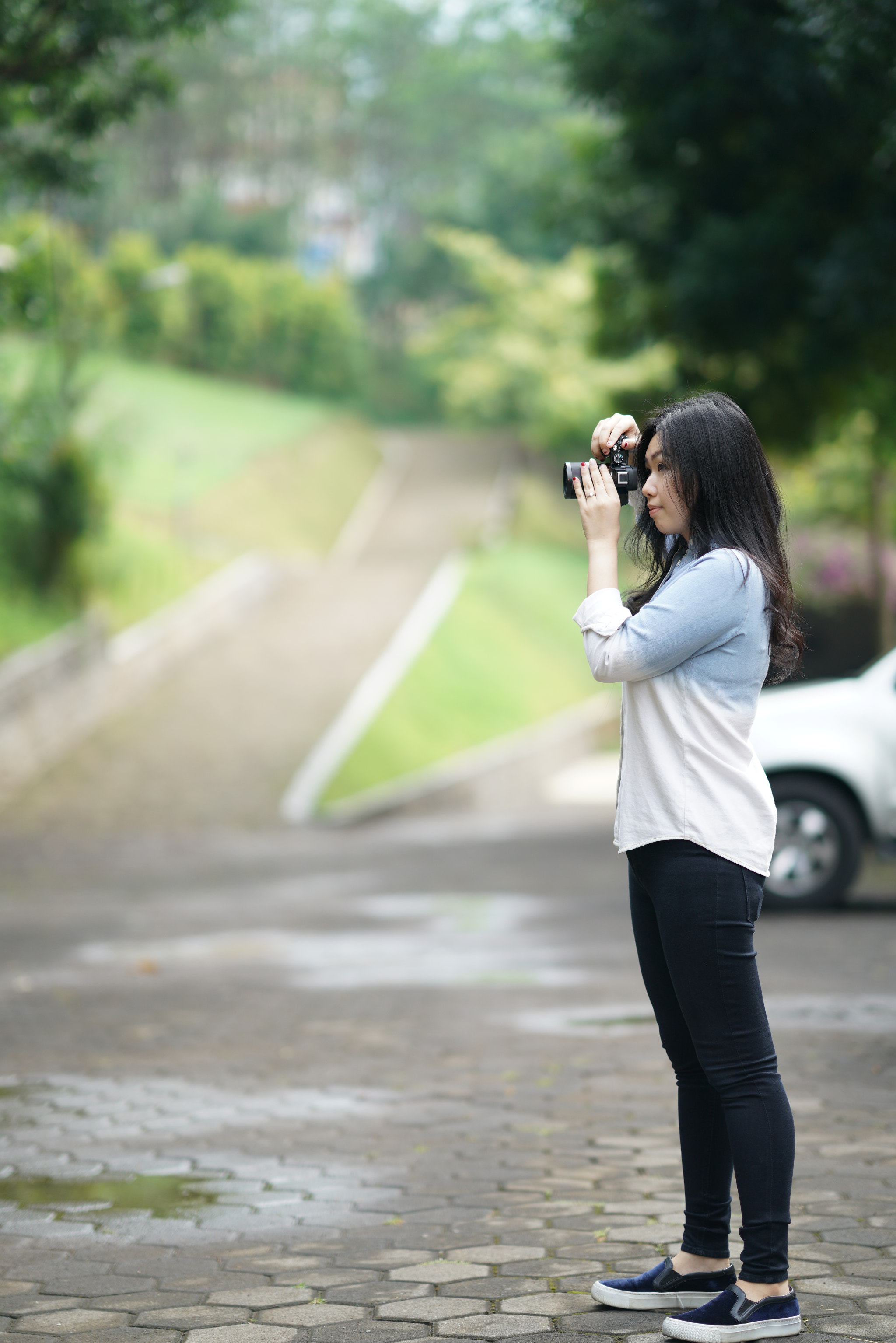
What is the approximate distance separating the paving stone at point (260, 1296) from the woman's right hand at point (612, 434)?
6.58 ft

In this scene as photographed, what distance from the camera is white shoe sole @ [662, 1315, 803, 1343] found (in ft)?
11.0

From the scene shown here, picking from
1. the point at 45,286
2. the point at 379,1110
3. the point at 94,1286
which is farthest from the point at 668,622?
the point at 45,286

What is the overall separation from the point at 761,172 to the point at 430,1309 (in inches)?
478

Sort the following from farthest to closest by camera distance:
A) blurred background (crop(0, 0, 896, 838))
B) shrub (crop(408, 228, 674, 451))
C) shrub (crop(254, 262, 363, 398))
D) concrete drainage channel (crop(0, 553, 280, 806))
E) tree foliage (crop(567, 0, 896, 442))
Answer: shrub (crop(254, 262, 363, 398)), shrub (crop(408, 228, 674, 451)), concrete drainage channel (crop(0, 553, 280, 806)), blurred background (crop(0, 0, 896, 838)), tree foliage (crop(567, 0, 896, 442))

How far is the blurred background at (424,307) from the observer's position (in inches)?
515

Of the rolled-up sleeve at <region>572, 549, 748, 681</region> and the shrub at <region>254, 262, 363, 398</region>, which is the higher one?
the shrub at <region>254, 262, 363, 398</region>

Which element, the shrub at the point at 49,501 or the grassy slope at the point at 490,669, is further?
the grassy slope at the point at 490,669

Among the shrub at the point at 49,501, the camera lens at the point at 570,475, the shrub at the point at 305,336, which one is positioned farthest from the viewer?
the shrub at the point at 305,336

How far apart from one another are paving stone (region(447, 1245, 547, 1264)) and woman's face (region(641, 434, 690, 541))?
5.87 feet

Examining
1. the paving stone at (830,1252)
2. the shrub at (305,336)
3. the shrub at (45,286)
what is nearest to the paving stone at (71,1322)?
the paving stone at (830,1252)

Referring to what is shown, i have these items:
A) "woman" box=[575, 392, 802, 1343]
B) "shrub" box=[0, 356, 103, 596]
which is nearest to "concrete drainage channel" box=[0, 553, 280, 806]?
"shrub" box=[0, 356, 103, 596]

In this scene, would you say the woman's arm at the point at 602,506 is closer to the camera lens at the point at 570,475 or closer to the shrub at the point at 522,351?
the camera lens at the point at 570,475

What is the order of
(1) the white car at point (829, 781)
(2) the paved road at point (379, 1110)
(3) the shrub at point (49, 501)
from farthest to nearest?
1. (3) the shrub at point (49, 501)
2. (1) the white car at point (829, 781)
3. (2) the paved road at point (379, 1110)

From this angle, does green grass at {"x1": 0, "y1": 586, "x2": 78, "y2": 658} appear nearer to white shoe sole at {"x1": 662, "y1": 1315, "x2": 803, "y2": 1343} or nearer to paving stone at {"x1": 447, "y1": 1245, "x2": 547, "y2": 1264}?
paving stone at {"x1": 447, "y1": 1245, "x2": 547, "y2": 1264}
